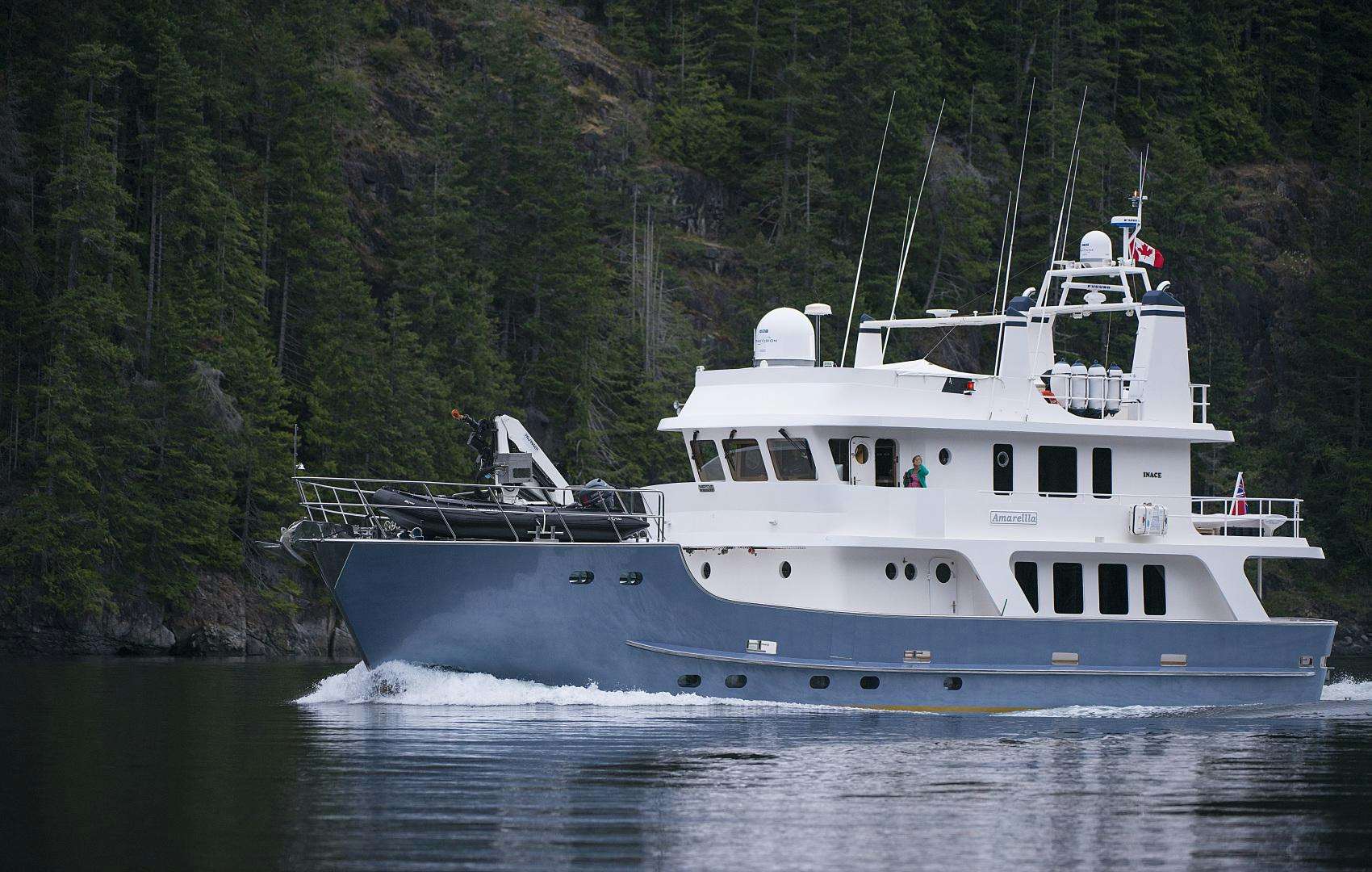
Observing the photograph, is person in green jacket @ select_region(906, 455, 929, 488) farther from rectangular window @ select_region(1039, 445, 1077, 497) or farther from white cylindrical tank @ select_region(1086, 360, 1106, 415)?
white cylindrical tank @ select_region(1086, 360, 1106, 415)

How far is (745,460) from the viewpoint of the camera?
897 inches

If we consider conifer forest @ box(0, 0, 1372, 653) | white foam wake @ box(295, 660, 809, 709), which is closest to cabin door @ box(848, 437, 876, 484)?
white foam wake @ box(295, 660, 809, 709)

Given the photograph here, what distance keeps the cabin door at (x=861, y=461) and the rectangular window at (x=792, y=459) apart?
1.76 feet

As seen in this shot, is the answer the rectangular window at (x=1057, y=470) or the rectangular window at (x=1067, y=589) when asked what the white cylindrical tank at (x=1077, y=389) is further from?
the rectangular window at (x=1067, y=589)

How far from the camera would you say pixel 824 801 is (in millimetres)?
14328

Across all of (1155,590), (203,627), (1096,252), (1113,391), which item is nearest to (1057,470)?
(1113,391)

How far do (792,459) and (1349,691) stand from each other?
36.5ft

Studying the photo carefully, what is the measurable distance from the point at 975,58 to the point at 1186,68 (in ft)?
33.4

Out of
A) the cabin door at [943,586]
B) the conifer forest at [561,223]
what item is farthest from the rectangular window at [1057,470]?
the conifer forest at [561,223]

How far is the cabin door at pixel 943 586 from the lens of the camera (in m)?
22.7

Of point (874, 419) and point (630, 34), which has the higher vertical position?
point (630, 34)

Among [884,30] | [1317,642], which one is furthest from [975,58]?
[1317,642]

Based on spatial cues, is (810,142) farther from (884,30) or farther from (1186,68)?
(1186,68)

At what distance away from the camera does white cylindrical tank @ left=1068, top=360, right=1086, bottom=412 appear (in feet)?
78.9
